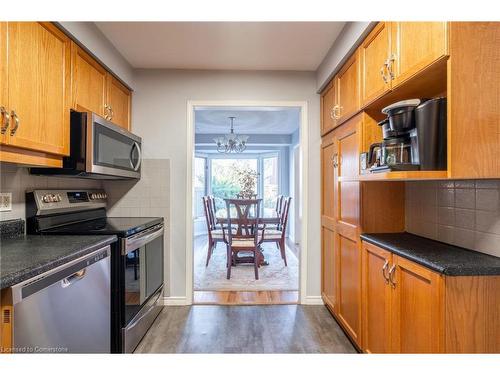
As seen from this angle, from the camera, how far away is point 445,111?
1200 millimetres

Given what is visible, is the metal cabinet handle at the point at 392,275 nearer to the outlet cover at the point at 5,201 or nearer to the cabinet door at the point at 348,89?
the cabinet door at the point at 348,89

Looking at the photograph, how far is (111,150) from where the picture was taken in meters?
2.09

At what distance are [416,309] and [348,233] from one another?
2.73 ft

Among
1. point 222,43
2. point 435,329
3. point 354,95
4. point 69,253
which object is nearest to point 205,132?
point 222,43

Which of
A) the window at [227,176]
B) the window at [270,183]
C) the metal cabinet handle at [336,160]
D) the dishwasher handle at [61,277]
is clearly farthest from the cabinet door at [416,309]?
the window at [227,176]

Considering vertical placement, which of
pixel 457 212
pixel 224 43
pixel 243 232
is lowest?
pixel 243 232

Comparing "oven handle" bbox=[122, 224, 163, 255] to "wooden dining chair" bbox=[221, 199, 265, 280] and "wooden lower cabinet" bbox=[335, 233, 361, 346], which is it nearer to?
"wooden dining chair" bbox=[221, 199, 265, 280]

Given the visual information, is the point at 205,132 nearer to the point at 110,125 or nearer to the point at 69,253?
the point at 110,125

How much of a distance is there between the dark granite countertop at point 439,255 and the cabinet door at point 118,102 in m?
2.20

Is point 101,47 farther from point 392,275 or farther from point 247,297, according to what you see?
point 247,297

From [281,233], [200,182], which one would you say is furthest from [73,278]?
[200,182]

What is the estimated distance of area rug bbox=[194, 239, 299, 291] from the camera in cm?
332

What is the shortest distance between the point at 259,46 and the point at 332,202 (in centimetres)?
144

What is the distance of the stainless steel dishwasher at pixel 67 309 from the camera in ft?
3.38
